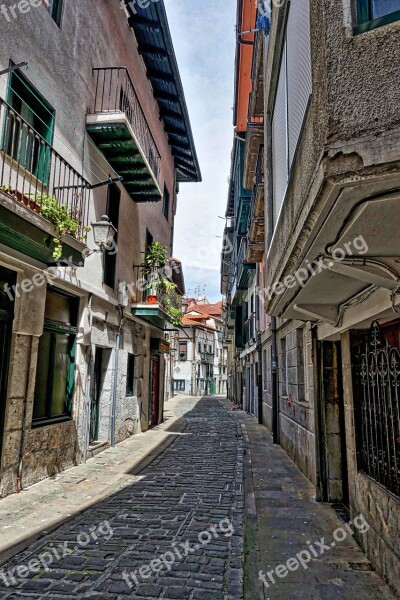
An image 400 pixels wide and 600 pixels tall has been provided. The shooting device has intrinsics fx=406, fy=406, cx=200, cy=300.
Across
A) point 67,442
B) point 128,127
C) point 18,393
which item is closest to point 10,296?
point 18,393

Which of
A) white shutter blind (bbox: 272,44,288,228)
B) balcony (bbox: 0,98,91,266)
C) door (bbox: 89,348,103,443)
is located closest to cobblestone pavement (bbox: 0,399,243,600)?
door (bbox: 89,348,103,443)

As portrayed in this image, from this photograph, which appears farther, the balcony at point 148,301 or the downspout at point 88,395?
the balcony at point 148,301

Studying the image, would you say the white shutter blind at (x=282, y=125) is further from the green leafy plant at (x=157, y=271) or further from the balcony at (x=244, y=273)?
A: the balcony at (x=244, y=273)

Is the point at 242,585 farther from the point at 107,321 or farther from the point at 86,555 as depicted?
the point at 107,321

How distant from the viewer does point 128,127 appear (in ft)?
29.5

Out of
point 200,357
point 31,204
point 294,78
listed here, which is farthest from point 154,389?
point 200,357

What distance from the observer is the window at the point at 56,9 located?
7.71m

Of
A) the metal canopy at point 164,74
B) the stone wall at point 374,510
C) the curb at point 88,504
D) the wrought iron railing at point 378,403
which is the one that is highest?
the metal canopy at point 164,74

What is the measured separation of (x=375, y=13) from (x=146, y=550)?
16.5 feet

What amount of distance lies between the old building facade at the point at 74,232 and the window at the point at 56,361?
26 millimetres

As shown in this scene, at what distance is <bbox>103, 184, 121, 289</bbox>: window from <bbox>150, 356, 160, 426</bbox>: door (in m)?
5.03

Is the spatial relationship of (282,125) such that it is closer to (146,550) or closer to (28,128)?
(28,128)

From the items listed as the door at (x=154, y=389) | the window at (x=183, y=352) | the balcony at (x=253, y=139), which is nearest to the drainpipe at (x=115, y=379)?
the door at (x=154, y=389)

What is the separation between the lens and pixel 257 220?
13016 mm
